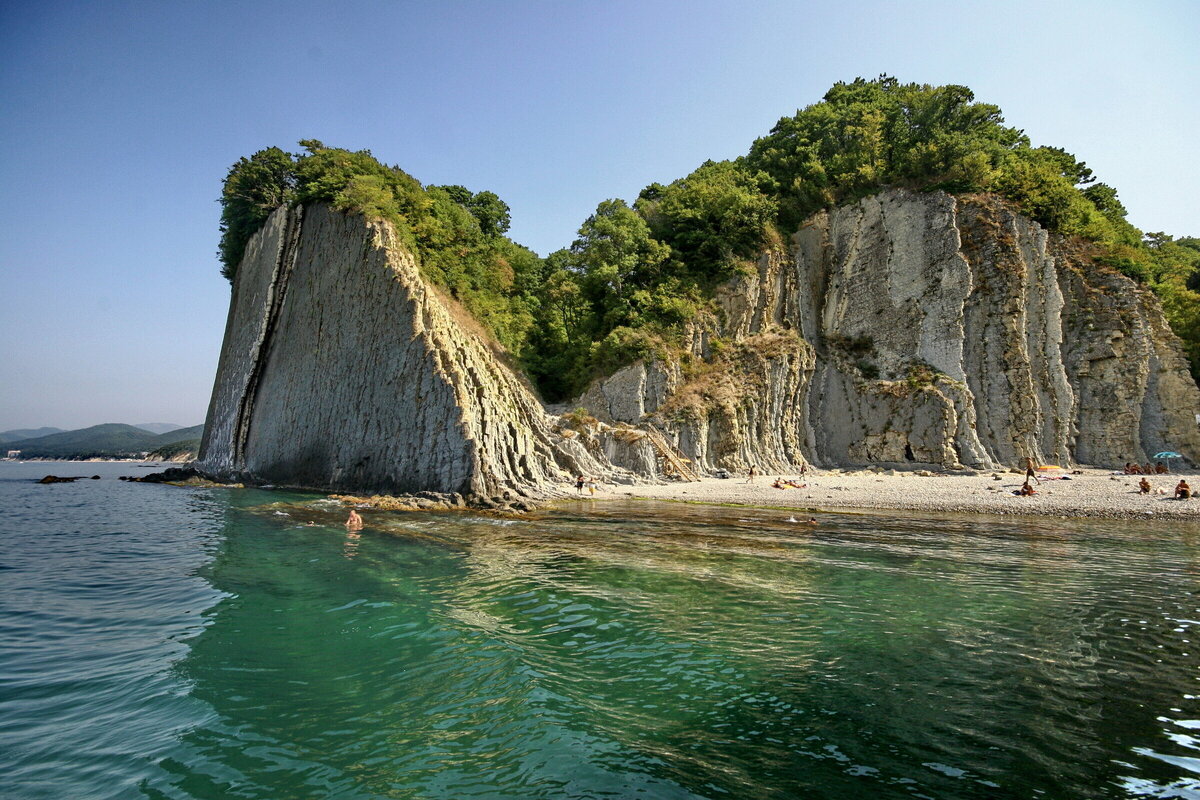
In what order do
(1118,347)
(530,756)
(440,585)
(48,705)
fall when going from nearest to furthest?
1. (530,756)
2. (48,705)
3. (440,585)
4. (1118,347)

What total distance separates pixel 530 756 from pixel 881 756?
3320 mm

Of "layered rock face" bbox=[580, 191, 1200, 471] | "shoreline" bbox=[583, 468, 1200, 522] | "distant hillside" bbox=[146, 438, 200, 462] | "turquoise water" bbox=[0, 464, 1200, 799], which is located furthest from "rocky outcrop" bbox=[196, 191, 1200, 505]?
"distant hillside" bbox=[146, 438, 200, 462]

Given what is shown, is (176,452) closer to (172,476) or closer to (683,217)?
(172,476)

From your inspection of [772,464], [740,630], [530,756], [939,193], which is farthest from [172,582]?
[939,193]

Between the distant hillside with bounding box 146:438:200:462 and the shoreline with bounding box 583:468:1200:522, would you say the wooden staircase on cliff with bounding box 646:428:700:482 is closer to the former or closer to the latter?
the shoreline with bounding box 583:468:1200:522

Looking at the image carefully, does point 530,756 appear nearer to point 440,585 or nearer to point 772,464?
point 440,585

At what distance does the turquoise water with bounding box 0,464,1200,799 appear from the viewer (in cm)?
515

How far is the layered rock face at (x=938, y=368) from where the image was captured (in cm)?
3578

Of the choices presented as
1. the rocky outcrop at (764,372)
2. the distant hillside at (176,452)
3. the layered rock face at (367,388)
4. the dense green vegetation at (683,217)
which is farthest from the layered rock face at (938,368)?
the distant hillside at (176,452)

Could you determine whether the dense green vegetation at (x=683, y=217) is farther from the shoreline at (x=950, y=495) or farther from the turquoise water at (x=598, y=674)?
the turquoise water at (x=598, y=674)

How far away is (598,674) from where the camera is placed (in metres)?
7.50

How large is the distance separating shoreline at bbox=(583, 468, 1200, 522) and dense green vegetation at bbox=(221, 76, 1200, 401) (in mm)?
11096

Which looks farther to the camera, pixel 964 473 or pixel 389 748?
pixel 964 473

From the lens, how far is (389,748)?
5.62 metres
